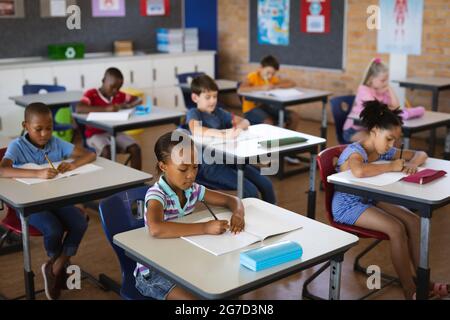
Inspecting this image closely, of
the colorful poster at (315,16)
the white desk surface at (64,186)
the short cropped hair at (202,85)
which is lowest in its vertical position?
the white desk surface at (64,186)

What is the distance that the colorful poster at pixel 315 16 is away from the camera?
734cm

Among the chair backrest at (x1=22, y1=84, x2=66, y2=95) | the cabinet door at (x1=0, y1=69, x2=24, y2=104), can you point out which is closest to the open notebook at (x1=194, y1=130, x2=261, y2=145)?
the chair backrest at (x1=22, y1=84, x2=66, y2=95)

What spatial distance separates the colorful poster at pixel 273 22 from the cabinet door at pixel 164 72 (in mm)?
1238

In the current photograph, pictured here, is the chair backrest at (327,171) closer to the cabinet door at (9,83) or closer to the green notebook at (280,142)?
the green notebook at (280,142)

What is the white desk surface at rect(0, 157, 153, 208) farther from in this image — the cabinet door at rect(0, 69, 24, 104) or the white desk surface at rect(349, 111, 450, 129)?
the cabinet door at rect(0, 69, 24, 104)

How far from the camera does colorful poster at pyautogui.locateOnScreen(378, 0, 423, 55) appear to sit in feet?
21.4

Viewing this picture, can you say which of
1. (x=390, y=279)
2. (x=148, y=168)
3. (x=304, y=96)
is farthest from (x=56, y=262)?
(x=304, y=96)

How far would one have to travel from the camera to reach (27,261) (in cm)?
290

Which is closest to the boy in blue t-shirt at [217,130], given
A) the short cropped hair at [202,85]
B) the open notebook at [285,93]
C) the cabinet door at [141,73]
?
the short cropped hair at [202,85]

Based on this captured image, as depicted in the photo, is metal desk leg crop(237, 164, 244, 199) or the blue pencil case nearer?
the blue pencil case

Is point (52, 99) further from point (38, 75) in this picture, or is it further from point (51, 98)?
point (38, 75)

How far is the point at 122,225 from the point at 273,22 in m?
5.99

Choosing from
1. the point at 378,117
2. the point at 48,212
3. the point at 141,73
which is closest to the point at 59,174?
the point at 48,212

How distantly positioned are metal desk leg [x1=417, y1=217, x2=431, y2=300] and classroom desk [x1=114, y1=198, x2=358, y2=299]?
26.3 inches
